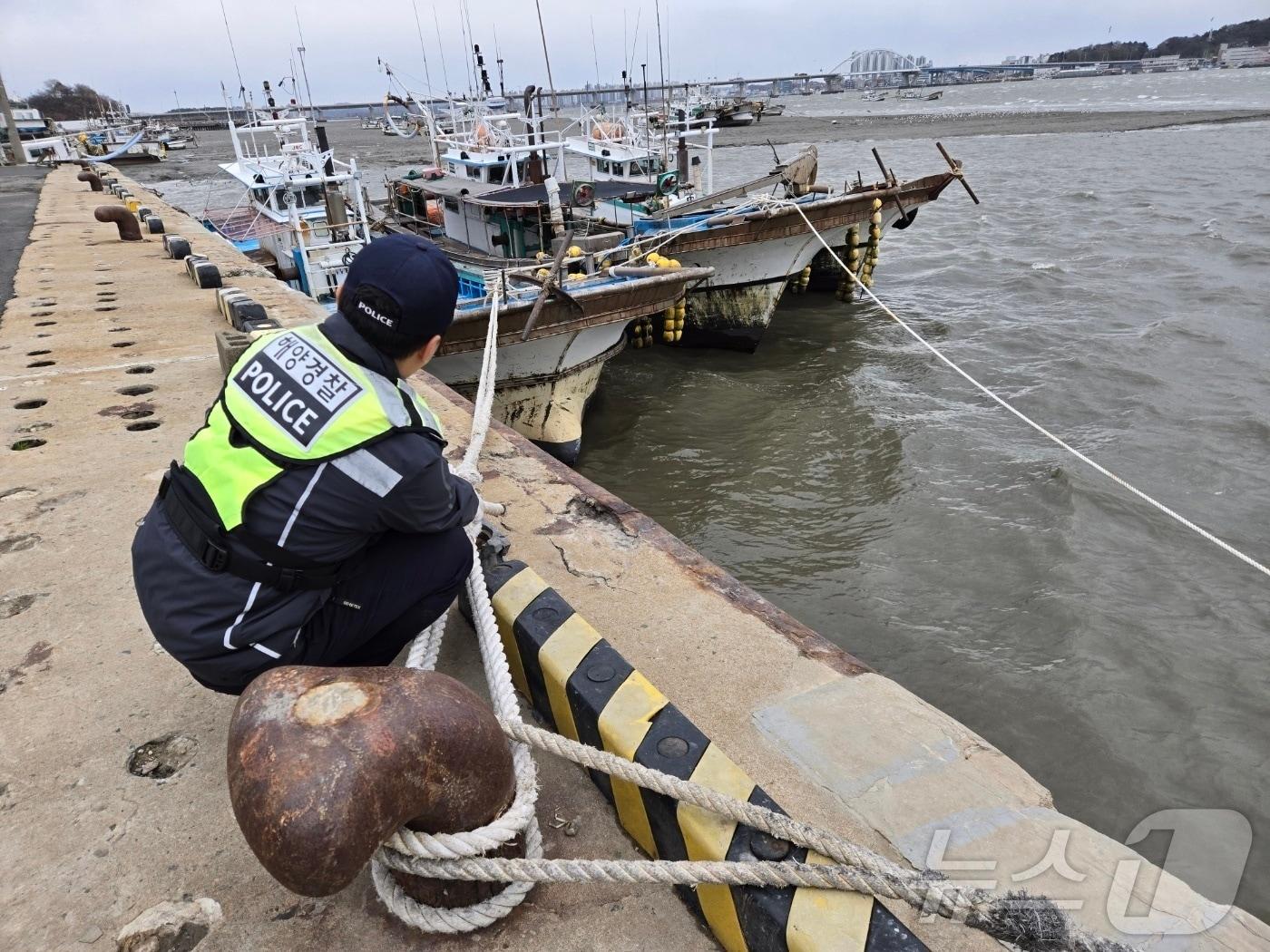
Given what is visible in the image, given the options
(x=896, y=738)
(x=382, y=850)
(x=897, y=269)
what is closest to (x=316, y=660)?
(x=382, y=850)

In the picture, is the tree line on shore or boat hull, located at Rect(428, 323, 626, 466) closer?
boat hull, located at Rect(428, 323, 626, 466)

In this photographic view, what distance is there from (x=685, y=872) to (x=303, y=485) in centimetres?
118

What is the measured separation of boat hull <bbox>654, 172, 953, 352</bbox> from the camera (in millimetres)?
11203

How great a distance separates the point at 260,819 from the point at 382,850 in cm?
38

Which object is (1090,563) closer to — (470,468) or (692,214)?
(470,468)

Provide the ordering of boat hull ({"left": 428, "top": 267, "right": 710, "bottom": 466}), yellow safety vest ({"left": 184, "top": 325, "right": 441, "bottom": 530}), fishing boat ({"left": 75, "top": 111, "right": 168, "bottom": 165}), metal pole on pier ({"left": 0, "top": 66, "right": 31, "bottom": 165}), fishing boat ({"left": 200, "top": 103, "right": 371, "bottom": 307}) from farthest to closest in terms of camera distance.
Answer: fishing boat ({"left": 75, "top": 111, "right": 168, "bottom": 165})
metal pole on pier ({"left": 0, "top": 66, "right": 31, "bottom": 165})
fishing boat ({"left": 200, "top": 103, "right": 371, "bottom": 307})
boat hull ({"left": 428, "top": 267, "right": 710, "bottom": 466})
yellow safety vest ({"left": 184, "top": 325, "right": 441, "bottom": 530})

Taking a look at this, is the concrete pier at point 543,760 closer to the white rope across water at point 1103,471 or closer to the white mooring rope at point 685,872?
the white mooring rope at point 685,872

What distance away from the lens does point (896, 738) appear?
2.31m

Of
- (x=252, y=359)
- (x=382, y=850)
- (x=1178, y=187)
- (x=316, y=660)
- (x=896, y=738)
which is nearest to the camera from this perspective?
(x=382, y=850)

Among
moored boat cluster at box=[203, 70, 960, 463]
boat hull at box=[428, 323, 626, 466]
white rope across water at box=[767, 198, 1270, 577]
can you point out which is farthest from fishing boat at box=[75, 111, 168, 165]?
white rope across water at box=[767, 198, 1270, 577]

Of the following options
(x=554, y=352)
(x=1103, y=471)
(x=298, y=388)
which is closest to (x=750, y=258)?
(x=554, y=352)

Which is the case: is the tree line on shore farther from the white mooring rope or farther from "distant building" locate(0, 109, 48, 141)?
the white mooring rope

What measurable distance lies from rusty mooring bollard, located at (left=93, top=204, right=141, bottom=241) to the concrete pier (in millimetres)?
9114

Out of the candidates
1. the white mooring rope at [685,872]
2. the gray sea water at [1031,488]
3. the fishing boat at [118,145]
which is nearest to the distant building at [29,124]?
the fishing boat at [118,145]
